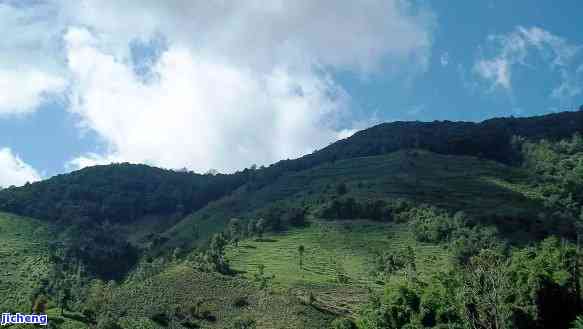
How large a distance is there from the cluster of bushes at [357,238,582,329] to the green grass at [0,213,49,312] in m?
54.4

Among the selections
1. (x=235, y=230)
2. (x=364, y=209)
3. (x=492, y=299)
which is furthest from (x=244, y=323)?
(x=364, y=209)

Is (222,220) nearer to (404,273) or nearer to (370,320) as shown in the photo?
(404,273)

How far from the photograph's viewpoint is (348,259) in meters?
125

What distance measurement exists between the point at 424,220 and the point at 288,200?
178ft

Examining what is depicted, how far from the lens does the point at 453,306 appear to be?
7206cm

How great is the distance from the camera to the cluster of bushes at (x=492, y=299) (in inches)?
2549

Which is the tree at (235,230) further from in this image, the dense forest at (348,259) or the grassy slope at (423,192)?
the grassy slope at (423,192)

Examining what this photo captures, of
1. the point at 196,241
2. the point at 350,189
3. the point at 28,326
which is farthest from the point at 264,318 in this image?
the point at 350,189

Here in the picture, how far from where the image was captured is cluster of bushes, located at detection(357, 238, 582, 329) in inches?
2549

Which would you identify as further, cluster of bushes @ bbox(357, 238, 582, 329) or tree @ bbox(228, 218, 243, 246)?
tree @ bbox(228, 218, 243, 246)

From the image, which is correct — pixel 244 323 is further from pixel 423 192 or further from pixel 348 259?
pixel 423 192

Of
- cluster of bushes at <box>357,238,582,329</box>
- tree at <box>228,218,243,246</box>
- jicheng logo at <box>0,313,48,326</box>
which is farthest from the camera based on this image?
tree at <box>228,218,243,246</box>

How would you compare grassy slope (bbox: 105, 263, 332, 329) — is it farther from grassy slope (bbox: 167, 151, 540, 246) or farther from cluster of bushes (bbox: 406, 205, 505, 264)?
grassy slope (bbox: 167, 151, 540, 246)

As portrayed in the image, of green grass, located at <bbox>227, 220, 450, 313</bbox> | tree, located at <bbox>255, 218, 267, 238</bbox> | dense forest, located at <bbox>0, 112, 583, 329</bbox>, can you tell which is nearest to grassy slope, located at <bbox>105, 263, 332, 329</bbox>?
dense forest, located at <bbox>0, 112, 583, 329</bbox>
